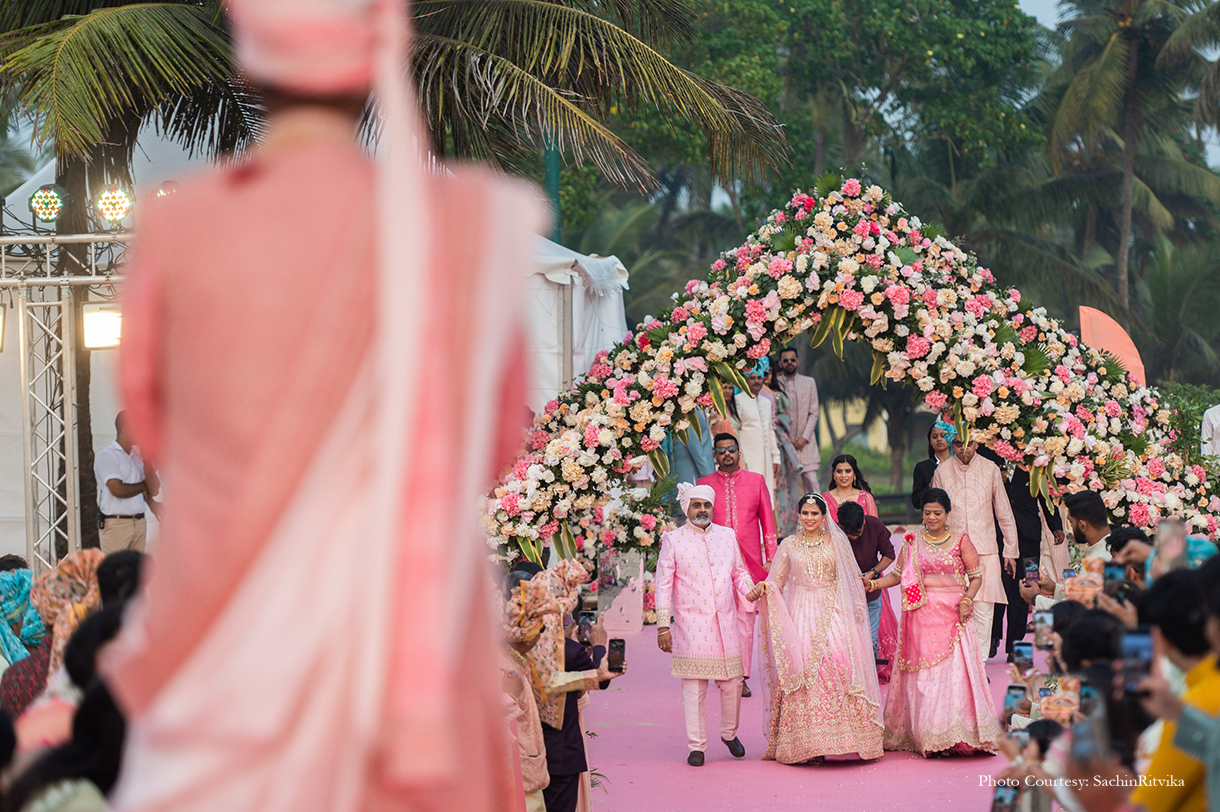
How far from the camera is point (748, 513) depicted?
31.3ft

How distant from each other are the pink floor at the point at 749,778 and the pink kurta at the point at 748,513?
3.79 ft

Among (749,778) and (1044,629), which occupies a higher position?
(1044,629)

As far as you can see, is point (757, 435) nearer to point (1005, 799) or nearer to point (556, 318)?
point (556, 318)

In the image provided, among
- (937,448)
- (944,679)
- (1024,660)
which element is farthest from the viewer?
(937,448)

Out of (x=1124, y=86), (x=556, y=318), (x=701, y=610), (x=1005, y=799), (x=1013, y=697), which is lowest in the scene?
(x=1005, y=799)

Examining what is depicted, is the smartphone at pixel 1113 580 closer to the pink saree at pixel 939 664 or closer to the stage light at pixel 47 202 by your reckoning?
the pink saree at pixel 939 664

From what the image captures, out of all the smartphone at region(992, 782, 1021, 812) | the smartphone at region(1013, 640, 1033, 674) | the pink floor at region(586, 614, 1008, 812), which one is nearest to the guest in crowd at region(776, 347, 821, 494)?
the pink floor at region(586, 614, 1008, 812)

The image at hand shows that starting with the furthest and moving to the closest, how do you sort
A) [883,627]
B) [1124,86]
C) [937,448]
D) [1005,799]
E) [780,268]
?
[1124,86] < [937,448] < [883,627] < [780,268] < [1005,799]

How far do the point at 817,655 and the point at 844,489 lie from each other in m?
2.06

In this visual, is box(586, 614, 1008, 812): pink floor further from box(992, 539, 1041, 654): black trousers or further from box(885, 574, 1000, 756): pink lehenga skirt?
box(992, 539, 1041, 654): black trousers

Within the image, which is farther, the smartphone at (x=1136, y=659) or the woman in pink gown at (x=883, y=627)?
the woman in pink gown at (x=883, y=627)

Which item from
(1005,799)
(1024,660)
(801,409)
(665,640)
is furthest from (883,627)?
(1005,799)

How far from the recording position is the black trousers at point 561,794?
237 inches

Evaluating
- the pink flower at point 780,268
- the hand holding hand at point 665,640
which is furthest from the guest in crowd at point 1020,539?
the pink flower at point 780,268
